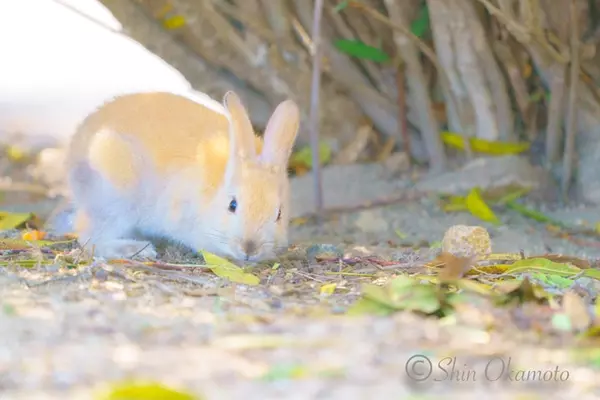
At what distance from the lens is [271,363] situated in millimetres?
1650

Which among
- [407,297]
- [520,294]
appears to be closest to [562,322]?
[520,294]

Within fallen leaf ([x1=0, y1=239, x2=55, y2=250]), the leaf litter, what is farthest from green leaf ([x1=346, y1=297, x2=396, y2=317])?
Result: fallen leaf ([x1=0, y1=239, x2=55, y2=250])

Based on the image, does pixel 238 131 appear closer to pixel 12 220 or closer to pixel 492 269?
pixel 492 269

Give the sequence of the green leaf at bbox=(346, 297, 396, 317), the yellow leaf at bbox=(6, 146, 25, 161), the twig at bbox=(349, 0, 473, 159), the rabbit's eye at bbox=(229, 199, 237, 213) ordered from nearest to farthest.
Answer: the green leaf at bbox=(346, 297, 396, 317)
the rabbit's eye at bbox=(229, 199, 237, 213)
the twig at bbox=(349, 0, 473, 159)
the yellow leaf at bbox=(6, 146, 25, 161)

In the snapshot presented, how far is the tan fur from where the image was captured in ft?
10.9

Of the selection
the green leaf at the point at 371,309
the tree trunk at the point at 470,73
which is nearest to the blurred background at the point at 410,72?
the tree trunk at the point at 470,73

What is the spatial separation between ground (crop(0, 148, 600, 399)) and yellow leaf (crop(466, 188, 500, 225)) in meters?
1.43

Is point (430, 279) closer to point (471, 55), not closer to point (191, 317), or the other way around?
point (191, 317)

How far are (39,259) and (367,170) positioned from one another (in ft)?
8.21

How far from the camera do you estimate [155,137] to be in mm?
3398

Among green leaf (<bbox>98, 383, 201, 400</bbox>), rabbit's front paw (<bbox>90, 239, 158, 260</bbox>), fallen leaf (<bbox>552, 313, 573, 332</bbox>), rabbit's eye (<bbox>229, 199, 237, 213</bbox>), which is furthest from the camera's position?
rabbit's front paw (<bbox>90, 239, 158, 260</bbox>)

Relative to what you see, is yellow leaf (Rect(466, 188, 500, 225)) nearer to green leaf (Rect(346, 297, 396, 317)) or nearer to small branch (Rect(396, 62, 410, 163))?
small branch (Rect(396, 62, 410, 163))

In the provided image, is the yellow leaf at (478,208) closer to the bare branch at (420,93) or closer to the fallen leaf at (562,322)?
the bare branch at (420,93)

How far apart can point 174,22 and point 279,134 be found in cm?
171
